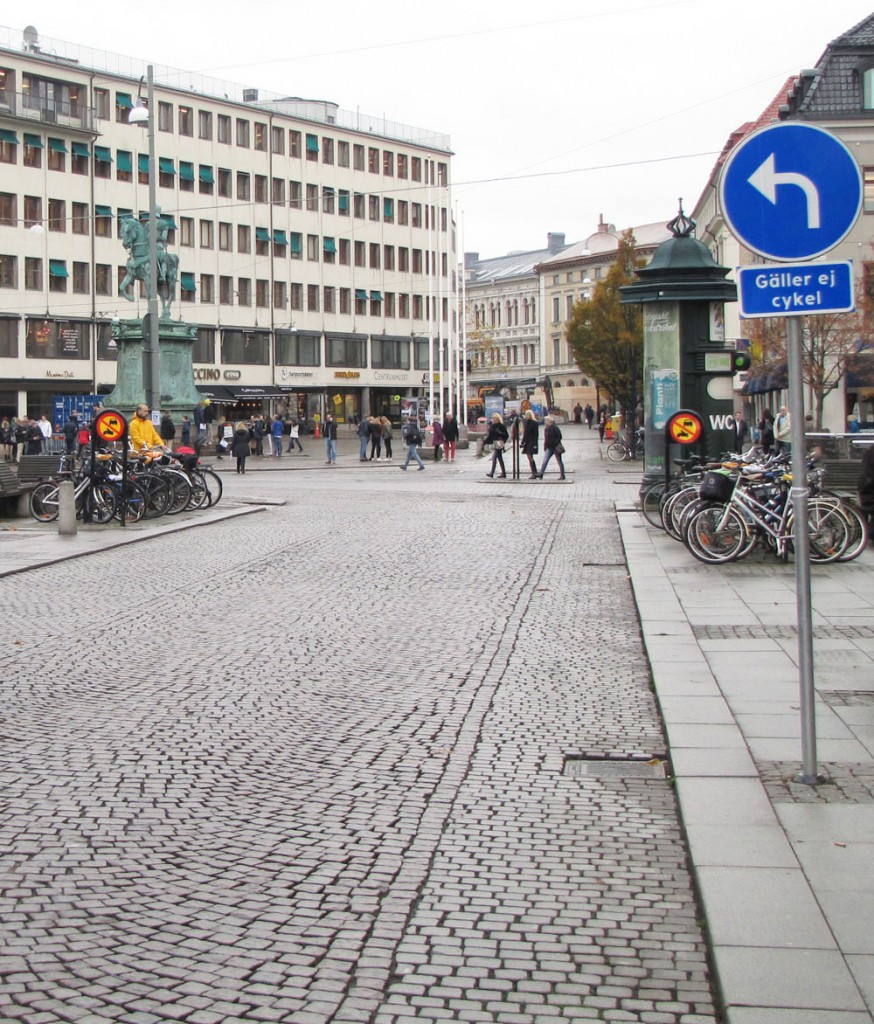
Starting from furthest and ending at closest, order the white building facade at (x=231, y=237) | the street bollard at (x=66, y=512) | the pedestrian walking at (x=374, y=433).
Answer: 1. the white building facade at (x=231, y=237)
2. the pedestrian walking at (x=374, y=433)
3. the street bollard at (x=66, y=512)

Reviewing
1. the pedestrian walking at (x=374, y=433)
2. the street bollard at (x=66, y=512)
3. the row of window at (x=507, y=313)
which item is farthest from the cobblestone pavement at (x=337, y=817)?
the row of window at (x=507, y=313)

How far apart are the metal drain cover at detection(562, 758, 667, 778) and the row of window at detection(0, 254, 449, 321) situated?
2515 inches

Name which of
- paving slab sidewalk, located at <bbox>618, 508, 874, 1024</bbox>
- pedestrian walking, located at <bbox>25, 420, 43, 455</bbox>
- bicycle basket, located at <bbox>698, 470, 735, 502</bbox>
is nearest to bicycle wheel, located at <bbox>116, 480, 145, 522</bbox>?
bicycle basket, located at <bbox>698, 470, 735, 502</bbox>

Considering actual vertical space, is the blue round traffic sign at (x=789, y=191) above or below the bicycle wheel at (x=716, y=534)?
above

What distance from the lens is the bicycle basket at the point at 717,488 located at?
48.9 feet

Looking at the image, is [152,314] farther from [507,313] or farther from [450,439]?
[507,313]

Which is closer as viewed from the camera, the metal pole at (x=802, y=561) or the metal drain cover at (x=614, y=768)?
the metal pole at (x=802, y=561)

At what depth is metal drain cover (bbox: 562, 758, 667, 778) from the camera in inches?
260

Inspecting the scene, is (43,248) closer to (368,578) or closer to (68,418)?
(68,418)

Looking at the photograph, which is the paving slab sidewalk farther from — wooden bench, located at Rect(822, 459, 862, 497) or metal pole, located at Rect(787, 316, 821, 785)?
wooden bench, located at Rect(822, 459, 862, 497)

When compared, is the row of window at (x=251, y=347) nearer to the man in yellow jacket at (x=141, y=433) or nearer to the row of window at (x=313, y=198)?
the row of window at (x=313, y=198)

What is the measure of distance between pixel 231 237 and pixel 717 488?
72748 mm

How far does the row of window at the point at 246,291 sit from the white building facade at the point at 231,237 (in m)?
0.11

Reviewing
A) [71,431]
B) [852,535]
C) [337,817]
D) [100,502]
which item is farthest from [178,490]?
[71,431]
